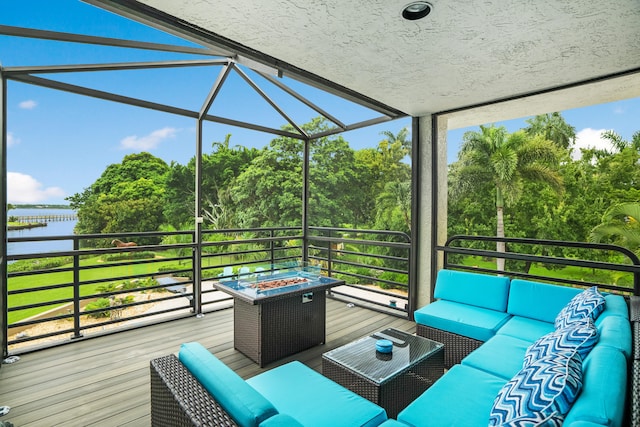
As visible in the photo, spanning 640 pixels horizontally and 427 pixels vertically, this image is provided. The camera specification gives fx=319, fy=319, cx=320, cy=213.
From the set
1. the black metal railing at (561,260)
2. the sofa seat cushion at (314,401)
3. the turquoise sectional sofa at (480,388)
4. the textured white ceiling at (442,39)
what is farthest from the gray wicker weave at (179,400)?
the black metal railing at (561,260)

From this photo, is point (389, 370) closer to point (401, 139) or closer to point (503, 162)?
point (503, 162)

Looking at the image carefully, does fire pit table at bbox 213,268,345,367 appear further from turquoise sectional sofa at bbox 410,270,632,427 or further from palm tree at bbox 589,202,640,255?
palm tree at bbox 589,202,640,255

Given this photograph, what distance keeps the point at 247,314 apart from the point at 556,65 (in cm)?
334

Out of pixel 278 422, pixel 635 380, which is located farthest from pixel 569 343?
pixel 278 422

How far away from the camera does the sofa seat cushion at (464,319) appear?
8.41 ft

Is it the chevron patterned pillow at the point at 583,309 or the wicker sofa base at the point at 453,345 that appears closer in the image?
the chevron patterned pillow at the point at 583,309

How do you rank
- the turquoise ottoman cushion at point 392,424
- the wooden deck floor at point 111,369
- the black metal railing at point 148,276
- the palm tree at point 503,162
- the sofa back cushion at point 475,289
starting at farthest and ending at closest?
the palm tree at point 503,162, the black metal railing at point 148,276, the sofa back cushion at point 475,289, the wooden deck floor at point 111,369, the turquoise ottoman cushion at point 392,424

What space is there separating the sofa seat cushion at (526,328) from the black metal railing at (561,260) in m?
0.42

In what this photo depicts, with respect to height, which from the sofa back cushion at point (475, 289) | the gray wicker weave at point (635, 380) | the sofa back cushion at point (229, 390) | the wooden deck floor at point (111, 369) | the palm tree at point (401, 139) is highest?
the palm tree at point (401, 139)

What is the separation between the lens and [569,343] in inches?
56.5

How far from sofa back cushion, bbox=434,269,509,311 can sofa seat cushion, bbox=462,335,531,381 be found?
26.4 inches

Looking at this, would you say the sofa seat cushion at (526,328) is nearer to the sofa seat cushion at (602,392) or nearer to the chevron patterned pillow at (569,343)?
the chevron patterned pillow at (569,343)

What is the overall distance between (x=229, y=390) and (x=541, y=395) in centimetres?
105

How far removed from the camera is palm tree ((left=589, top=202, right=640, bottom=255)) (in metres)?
6.26
